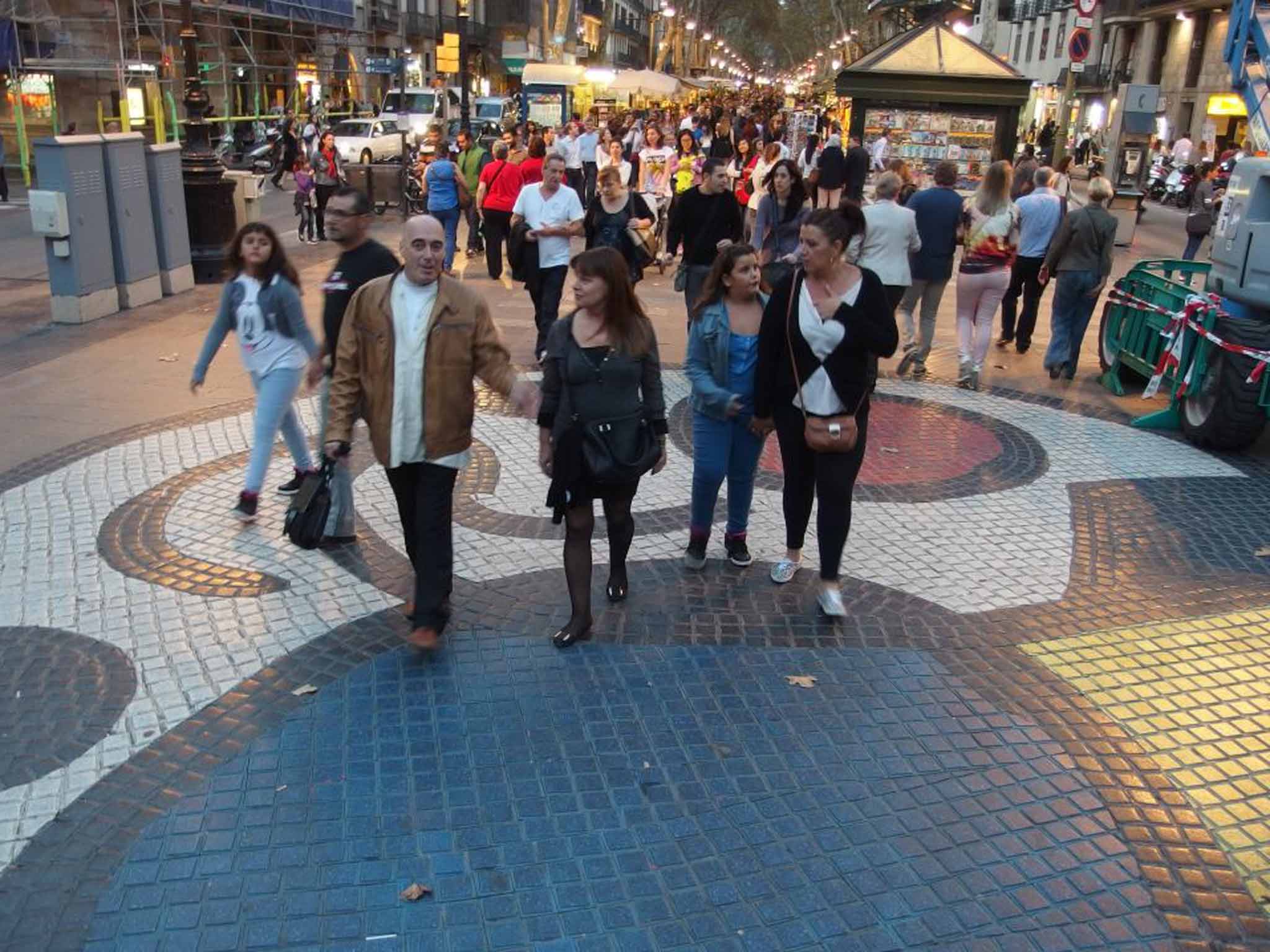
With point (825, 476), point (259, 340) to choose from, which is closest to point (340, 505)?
point (259, 340)

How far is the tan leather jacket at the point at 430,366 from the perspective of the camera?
445cm

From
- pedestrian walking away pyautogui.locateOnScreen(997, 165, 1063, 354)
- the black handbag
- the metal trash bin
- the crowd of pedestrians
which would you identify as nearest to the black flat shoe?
the crowd of pedestrians

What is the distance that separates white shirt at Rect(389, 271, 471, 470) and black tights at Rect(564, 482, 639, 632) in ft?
2.39

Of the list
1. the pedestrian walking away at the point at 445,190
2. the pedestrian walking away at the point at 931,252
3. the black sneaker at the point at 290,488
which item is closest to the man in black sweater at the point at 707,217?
the pedestrian walking away at the point at 931,252

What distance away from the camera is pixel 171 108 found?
27.0 m

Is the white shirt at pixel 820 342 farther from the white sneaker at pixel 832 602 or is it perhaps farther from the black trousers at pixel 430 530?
the black trousers at pixel 430 530

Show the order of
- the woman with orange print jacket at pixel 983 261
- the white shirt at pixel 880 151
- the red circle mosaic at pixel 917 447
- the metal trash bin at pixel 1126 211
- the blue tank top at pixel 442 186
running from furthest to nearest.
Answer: the metal trash bin at pixel 1126 211 < the white shirt at pixel 880 151 < the blue tank top at pixel 442 186 < the woman with orange print jacket at pixel 983 261 < the red circle mosaic at pixel 917 447

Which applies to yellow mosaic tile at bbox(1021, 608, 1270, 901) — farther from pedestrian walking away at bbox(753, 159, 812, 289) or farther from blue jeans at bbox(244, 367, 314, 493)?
blue jeans at bbox(244, 367, 314, 493)

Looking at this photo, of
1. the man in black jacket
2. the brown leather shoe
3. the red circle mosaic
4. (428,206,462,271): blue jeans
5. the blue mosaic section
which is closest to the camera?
the blue mosaic section

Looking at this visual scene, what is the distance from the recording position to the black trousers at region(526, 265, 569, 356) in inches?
361

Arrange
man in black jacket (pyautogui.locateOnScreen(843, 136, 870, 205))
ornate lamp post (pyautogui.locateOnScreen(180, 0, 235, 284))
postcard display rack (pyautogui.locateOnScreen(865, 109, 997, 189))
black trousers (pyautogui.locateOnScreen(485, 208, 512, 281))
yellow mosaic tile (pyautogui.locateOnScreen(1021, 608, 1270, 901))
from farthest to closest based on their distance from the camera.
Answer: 1. postcard display rack (pyautogui.locateOnScreen(865, 109, 997, 189))
2. man in black jacket (pyautogui.locateOnScreen(843, 136, 870, 205))
3. ornate lamp post (pyautogui.locateOnScreen(180, 0, 235, 284))
4. black trousers (pyautogui.locateOnScreen(485, 208, 512, 281))
5. yellow mosaic tile (pyautogui.locateOnScreen(1021, 608, 1270, 901))

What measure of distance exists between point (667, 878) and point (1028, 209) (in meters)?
8.92

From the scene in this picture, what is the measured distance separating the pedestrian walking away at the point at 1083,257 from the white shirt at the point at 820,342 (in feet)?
18.8

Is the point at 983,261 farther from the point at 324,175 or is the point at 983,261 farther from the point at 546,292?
the point at 324,175
